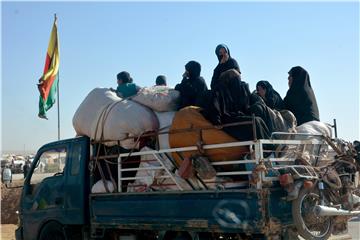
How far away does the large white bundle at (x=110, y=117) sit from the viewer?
6.52 metres

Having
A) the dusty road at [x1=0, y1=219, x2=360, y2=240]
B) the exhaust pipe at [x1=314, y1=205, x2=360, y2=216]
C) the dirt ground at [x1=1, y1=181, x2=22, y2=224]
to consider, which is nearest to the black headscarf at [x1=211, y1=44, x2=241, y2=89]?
the exhaust pipe at [x1=314, y1=205, x2=360, y2=216]

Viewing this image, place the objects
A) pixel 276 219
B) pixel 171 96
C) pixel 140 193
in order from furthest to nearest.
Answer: pixel 171 96
pixel 140 193
pixel 276 219

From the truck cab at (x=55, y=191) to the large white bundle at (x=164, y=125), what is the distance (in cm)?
128

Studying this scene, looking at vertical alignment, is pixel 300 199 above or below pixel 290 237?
above

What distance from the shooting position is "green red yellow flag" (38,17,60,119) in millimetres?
15328

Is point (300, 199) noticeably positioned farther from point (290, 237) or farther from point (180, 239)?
point (180, 239)

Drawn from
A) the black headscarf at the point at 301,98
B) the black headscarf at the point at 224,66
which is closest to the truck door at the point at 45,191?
the black headscarf at the point at 224,66

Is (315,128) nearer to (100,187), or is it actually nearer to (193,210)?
(193,210)

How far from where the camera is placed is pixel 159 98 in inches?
260

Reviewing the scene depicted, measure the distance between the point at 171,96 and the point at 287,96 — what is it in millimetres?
1696

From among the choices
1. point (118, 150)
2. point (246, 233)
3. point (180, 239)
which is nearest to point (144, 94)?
point (118, 150)

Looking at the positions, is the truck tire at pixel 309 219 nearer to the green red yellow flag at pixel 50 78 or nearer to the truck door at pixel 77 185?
the truck door at pixel 77 185

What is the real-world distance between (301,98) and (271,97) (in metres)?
0.42

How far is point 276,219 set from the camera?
16.4 ft
